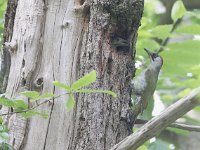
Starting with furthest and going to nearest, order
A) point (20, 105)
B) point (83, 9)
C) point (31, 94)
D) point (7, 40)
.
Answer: point (7, 40) → point (83, 9) → point (20, 105) → point (31, 94)

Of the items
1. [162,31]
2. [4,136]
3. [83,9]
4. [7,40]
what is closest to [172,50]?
[162,31]

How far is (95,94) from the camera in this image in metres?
2.11

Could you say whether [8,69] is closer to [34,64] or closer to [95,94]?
[34,64]

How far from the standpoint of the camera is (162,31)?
3090 mm

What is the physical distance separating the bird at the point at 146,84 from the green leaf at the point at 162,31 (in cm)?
12

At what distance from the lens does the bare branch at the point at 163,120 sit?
1426mm

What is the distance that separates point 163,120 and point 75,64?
0.74m

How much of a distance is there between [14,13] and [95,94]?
0.63 meters

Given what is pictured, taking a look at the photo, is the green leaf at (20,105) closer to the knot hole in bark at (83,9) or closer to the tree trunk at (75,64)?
the tree trunk at (75,64)

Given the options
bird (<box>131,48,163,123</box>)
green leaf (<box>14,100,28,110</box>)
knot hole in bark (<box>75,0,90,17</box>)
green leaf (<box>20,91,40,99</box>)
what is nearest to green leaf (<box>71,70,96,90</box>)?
green leaf (<box>20,91,40,99</box>)

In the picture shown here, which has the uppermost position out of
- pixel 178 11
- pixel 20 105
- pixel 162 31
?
pixel 178 11

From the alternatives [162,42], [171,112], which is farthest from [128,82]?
[162,42]

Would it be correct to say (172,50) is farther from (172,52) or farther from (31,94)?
(31,94)

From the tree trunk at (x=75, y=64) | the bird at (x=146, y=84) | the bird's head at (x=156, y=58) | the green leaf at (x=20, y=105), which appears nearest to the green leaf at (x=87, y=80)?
the green leaf at (x=20, y=105)
